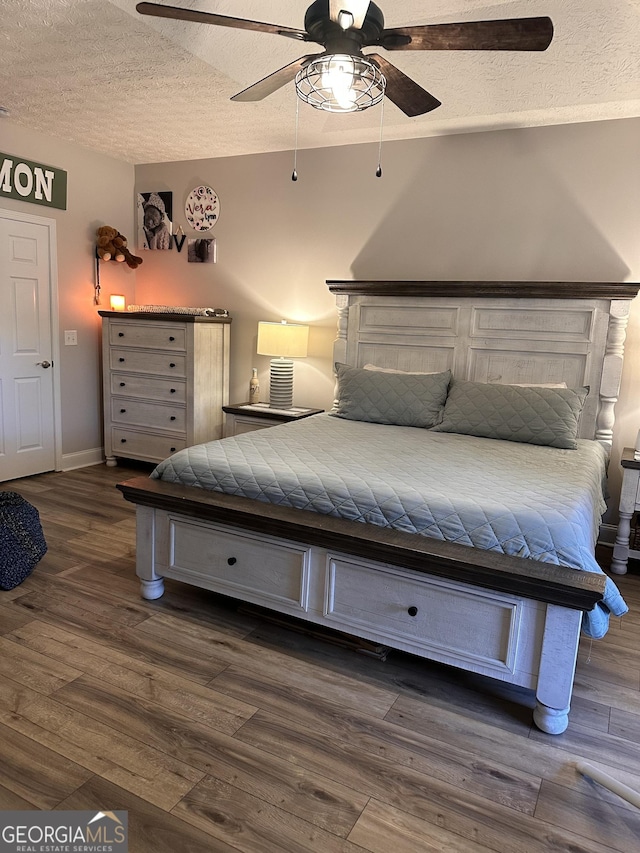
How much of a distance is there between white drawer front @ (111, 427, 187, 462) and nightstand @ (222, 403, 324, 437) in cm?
45

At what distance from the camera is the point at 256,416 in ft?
13.7

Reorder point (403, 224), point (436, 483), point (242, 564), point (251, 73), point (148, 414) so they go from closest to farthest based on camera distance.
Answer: point (436, 483) → point (242, 564) → point (251, 73) → point (403, 224) → point (148, 414)

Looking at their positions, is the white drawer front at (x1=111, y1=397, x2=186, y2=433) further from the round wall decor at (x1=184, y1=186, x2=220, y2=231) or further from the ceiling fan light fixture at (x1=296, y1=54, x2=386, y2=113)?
the ceiling fan light fixture at (x1=296, y1=54, x2=386, y2=113)

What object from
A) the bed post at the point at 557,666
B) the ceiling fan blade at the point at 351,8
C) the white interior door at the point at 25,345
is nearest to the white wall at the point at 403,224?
the white interior door at the point at 25,345

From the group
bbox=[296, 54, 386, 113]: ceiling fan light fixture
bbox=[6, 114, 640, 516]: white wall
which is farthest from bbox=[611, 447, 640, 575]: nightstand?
bbox=[296, 54, 386, 113]: ceiling fan light fixture

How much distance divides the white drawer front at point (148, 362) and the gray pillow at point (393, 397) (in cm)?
142

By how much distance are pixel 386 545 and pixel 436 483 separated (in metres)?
0.38

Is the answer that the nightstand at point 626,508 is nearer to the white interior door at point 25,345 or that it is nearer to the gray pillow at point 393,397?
the gray pillow at point 393,397

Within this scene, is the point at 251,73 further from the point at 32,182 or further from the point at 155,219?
the point at 155,219

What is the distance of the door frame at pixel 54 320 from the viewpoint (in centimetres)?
428

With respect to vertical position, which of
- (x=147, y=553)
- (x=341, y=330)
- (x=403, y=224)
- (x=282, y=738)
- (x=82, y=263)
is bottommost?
(x=282, y=738)

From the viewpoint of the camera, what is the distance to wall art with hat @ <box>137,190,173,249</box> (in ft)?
16.1

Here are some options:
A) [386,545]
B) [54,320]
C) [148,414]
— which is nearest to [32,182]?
[54,320]

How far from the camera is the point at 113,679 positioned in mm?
2033
